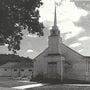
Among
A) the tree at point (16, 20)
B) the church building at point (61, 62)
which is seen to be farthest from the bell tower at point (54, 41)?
the tree at point (16, 20)

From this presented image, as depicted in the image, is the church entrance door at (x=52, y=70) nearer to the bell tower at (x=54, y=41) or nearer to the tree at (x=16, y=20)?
the bell tower at (x=54, y=41)

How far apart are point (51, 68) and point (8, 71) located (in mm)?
43793

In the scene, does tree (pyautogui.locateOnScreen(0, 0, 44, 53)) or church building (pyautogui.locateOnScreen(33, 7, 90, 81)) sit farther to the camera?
church building (pyautogui.locateOnScreen(33, 7, 90, 81))

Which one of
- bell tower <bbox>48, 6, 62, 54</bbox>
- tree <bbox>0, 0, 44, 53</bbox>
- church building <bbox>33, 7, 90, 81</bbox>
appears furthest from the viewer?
bell tower <bbox>48, 6, 62, 54</bbox>

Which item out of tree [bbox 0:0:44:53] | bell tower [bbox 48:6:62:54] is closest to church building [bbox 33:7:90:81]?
bell tower [bbox 48:6:62:54]

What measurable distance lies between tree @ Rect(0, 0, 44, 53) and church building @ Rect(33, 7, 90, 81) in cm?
3134

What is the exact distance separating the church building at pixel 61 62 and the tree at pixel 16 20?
3134 centimetres

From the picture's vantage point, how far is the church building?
49.8 meters

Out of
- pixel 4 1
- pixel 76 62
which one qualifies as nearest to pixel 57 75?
pixel 76 62

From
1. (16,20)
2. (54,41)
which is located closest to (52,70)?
(54,41)

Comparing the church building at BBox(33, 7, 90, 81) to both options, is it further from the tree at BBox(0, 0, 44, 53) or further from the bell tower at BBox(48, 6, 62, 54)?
the tree at BBox(0, 0, 44, 53)

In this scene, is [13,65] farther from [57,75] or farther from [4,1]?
[4,1]

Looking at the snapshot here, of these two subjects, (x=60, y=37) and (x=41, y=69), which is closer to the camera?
(x=60, y=37)

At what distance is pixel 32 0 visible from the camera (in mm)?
17234
